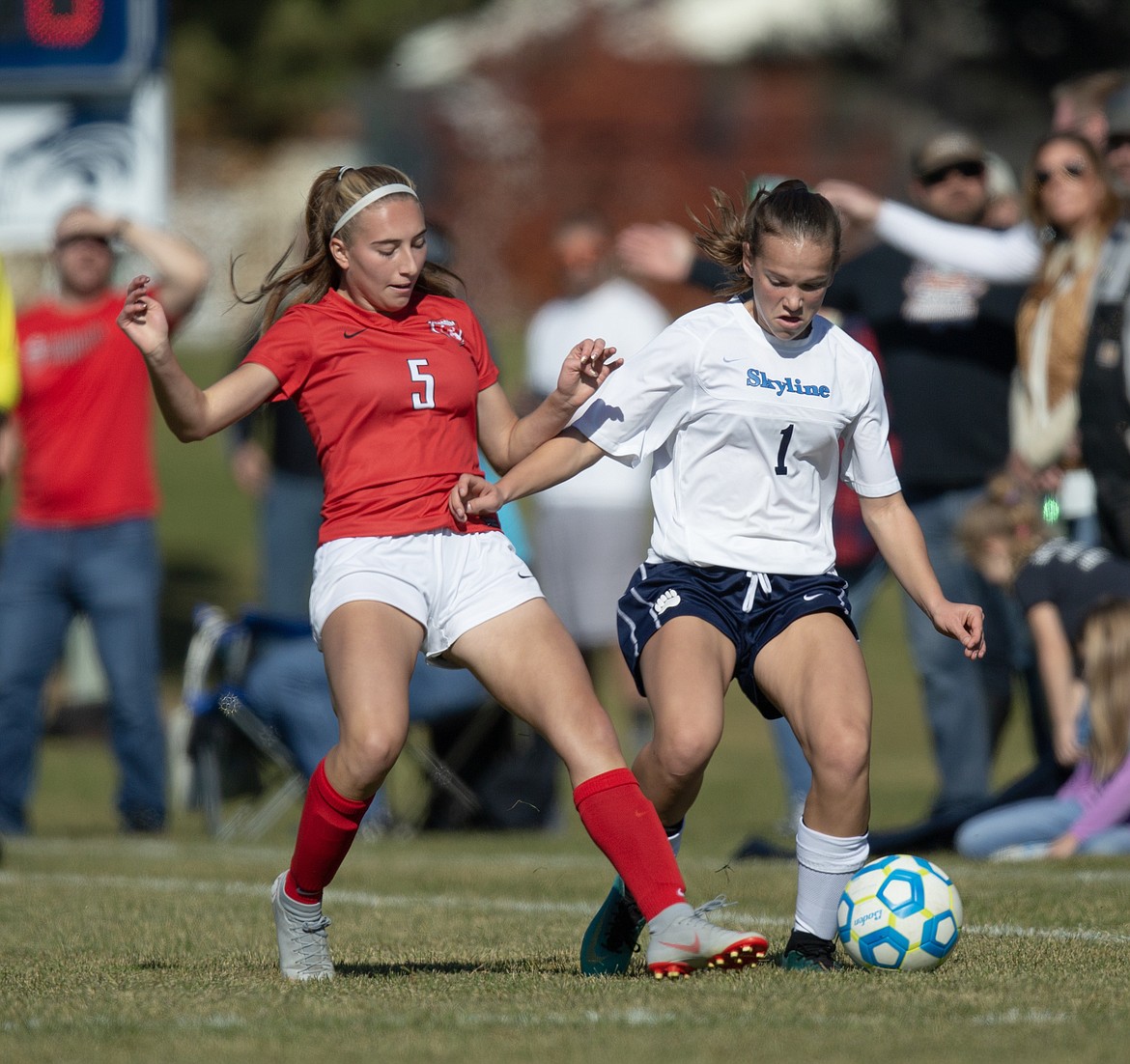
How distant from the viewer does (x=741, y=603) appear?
5.25 metres

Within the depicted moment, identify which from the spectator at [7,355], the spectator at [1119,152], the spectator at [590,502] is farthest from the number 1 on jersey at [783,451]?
the spectator at [590,502]

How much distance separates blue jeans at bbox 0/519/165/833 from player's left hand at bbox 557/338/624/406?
15.1 feet

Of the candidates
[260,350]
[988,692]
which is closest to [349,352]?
[260,350]

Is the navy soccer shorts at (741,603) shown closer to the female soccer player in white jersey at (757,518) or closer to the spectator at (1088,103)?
the female soccer player in white jersey at (757,518)

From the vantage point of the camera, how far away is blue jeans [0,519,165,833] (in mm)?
9281

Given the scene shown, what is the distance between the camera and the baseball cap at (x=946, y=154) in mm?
8914

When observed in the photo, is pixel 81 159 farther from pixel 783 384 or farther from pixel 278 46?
pixel 278 46

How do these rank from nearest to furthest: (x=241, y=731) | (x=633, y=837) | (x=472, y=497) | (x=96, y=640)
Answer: (x=633, y=837)
(x=472, y=497)
(x=241, y=731)
(x=96, y=640)

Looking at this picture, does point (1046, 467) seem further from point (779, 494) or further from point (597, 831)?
point (597, 831)

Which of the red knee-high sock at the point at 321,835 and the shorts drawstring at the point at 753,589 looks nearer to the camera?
the red knee-high sock at the point at 321,835

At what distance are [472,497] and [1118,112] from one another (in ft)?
15.7

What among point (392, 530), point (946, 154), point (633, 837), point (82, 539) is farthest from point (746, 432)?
point (82, 539)

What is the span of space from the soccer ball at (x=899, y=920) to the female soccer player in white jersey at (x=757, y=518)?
0.09 meters

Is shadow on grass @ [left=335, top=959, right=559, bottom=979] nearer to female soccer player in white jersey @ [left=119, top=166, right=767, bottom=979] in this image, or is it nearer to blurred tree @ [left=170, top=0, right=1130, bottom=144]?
female soccer player in white jersey @ [left=119, top=166, right=767, bottom=979]
